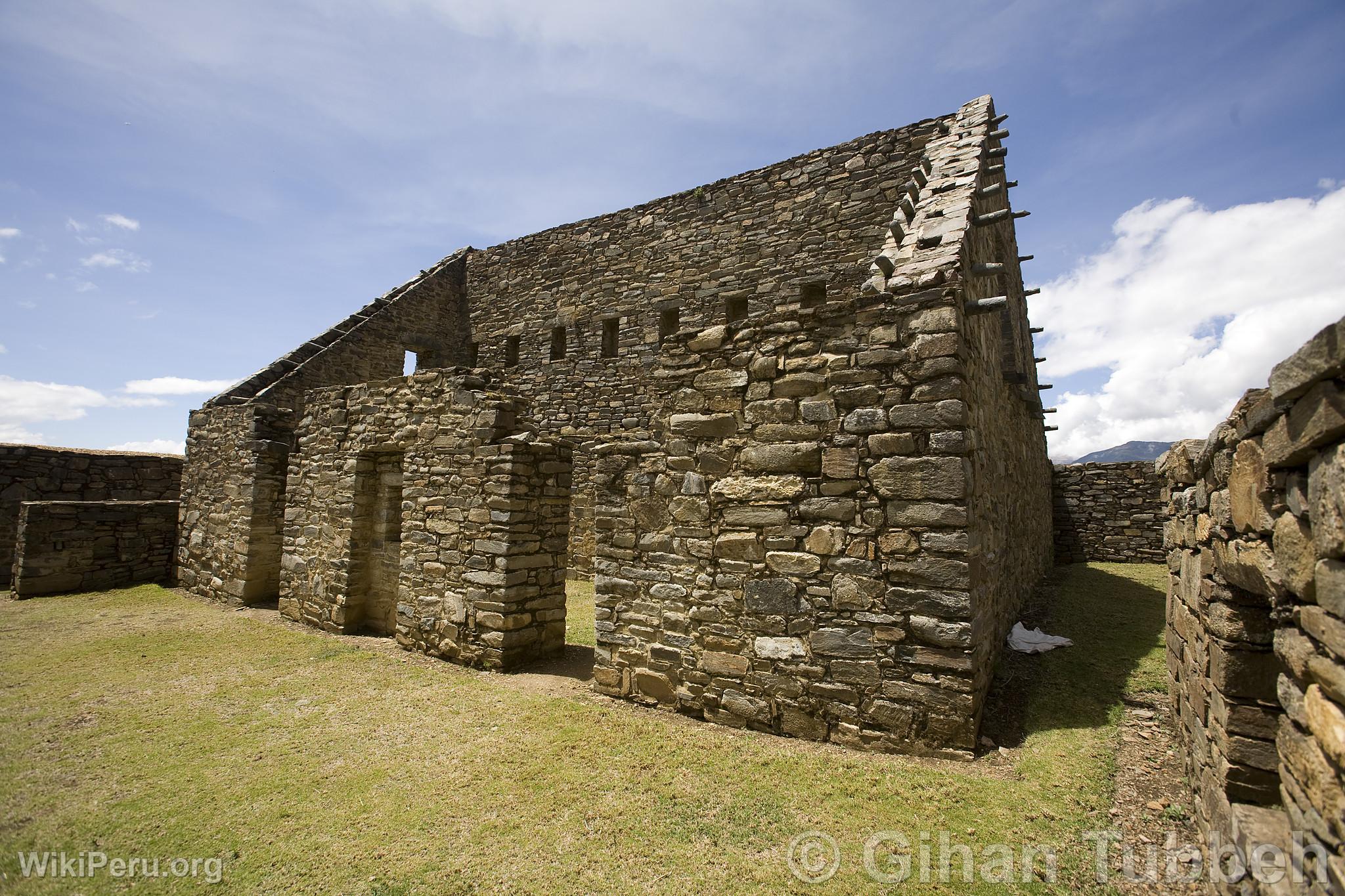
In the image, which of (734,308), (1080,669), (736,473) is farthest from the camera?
(734,308)

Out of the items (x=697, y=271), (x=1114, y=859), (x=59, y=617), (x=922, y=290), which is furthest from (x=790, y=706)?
(x=59, y=617)

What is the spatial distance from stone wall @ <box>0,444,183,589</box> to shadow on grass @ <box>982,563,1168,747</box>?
718 inches

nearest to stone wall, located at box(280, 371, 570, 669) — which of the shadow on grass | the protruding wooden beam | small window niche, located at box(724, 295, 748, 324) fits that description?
the protruding wooden beam

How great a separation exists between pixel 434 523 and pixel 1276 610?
758 centimetres

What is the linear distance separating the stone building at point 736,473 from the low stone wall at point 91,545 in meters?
0.87

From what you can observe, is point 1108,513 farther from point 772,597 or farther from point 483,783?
point 483,783

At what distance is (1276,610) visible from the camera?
217cm

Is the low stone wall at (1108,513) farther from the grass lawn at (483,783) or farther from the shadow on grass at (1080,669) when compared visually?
the grass lawn at (483,783)

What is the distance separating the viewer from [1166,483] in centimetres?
468

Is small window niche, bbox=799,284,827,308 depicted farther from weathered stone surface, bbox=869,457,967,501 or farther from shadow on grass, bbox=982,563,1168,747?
weathered stone surface, bbox=869,457,967,501

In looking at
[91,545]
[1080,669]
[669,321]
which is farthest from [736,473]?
[91,545]

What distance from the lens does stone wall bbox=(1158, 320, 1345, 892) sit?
167cm

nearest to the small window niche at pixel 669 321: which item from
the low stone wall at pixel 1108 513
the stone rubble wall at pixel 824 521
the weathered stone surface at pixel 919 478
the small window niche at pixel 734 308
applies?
the small window niche at pixel 734 308

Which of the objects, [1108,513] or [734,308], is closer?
[734,308]
